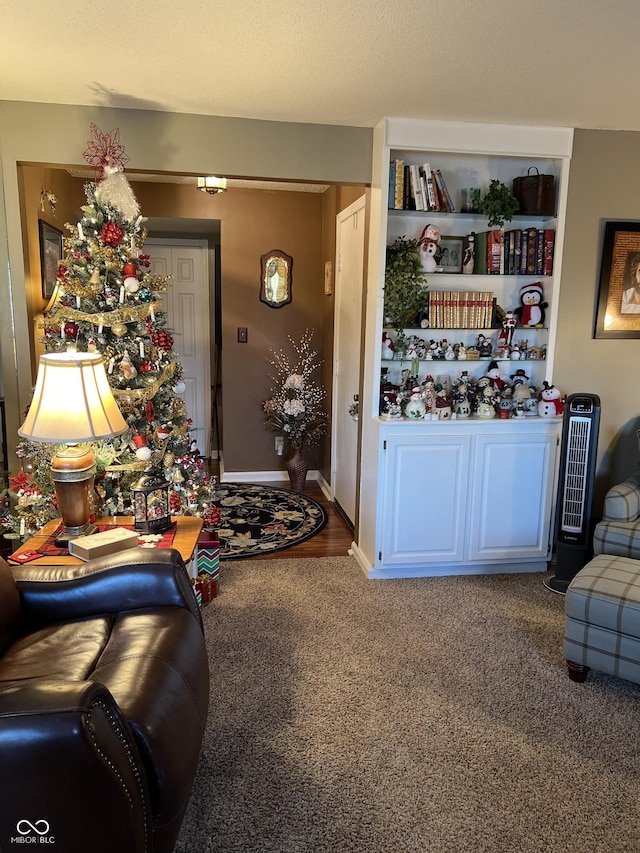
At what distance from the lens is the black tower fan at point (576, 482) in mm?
3264

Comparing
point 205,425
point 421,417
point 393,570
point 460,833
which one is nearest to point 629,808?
point 460,833

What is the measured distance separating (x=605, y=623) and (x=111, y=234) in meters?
2.74

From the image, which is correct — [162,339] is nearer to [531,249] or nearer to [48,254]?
[48,254]

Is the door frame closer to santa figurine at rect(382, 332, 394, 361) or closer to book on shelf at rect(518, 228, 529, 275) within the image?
santa figurine at rect(382, 332, 394, 361)

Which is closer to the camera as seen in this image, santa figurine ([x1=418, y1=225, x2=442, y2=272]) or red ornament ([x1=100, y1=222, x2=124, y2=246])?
red ornament ([x1=100, y1=222, x2=124, y2=246])

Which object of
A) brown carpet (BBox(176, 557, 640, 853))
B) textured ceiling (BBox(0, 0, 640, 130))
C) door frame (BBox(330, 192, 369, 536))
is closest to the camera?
brown carpet (BBox(176, 557, 640, 853))

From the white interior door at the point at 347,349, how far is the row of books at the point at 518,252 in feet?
2.41

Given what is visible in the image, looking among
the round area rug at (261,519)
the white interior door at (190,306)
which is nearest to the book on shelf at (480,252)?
the round area rug at (261,519)

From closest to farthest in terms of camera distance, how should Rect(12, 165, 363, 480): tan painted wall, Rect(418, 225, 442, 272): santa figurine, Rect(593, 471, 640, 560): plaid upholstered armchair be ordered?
Rect(593, 471, 640, 560): plaid upholstered armchair, Rect(418, 225, 442, 272): santa figurine, Rect(12, 165, 363, 480): tan painted wall

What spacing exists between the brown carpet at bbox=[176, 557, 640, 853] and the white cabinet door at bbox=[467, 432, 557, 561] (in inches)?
14.8

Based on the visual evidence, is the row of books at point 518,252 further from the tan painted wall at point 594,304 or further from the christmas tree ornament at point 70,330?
the christmas tree ornament at point 70,330

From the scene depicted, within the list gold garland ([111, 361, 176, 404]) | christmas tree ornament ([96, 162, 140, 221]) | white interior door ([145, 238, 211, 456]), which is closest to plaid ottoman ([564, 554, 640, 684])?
gold garland ([111, 361, 176, 404])

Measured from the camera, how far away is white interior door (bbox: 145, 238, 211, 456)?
572cm

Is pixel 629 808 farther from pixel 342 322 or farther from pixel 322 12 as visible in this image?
pixel 342 322
